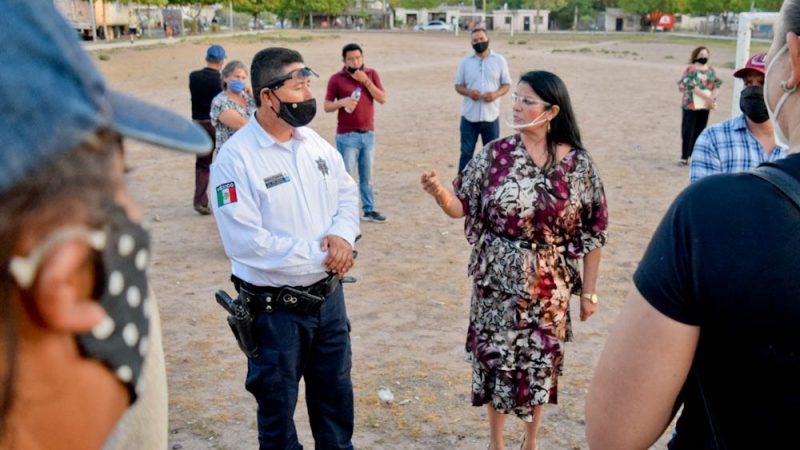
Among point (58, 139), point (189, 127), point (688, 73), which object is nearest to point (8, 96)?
point (58, 139)

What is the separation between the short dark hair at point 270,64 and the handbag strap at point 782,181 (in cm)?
293

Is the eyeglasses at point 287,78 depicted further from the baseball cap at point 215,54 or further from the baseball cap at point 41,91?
the baseball cap at point 215,54

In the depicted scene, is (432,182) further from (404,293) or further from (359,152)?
(359,152)

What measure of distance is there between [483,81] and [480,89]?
0.40 feet

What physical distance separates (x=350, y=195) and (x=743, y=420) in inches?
107

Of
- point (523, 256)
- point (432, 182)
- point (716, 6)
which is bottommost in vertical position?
point (523, 256)

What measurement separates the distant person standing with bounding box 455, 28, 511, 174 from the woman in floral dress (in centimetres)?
574

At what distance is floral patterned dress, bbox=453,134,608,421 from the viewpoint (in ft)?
13.0

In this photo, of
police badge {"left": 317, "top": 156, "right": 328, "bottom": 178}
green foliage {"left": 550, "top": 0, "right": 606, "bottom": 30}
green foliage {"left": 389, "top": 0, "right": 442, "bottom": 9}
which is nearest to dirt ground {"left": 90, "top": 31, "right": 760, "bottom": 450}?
police badge {"left": 317, "top": 156, "right": 328, "bottom": 178}

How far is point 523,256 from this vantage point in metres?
3.99

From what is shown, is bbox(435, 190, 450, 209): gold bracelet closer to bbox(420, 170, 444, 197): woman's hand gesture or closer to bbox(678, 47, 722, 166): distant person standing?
bbox(420, 170, 444, 197): woman's hand gesture

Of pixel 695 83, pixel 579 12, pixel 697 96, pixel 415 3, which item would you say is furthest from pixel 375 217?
pixel 415 3

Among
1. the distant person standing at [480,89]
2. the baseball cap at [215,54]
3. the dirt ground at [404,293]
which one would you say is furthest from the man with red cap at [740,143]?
the baseball cap at [215,54]

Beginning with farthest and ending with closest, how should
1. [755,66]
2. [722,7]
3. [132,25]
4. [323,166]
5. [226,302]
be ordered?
[722,7]
[132,25]
[755,66]
[323,166]
[226,302]
